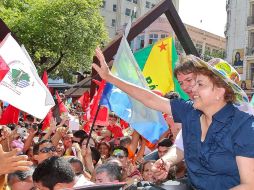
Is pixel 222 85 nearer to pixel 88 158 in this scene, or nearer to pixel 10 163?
pixel 10 163

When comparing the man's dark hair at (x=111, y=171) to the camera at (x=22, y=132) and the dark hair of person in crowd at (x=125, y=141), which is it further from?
the camera at (x=22, y=132)

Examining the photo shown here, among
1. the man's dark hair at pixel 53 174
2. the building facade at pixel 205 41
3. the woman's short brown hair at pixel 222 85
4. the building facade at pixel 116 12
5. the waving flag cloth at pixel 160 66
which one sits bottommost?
the man's dark hair at pixel 53 174

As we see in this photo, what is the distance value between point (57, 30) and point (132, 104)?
936 inches

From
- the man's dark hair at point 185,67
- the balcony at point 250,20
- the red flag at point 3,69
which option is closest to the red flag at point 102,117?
the red flag at point 3,69

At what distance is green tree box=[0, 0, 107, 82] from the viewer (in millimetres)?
27812

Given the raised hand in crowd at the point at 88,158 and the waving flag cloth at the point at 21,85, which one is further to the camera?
the raised hand in crowd at the point at 88,158

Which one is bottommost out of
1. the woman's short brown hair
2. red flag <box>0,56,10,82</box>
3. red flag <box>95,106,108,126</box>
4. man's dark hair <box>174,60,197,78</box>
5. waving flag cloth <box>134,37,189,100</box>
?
red flag <box>95,106,108,126</box>

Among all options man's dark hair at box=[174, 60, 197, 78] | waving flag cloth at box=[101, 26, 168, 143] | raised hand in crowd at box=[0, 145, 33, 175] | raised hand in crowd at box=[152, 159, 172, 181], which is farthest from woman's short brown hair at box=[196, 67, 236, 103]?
waving flag cloth at box=[101, 26, 168, 143]

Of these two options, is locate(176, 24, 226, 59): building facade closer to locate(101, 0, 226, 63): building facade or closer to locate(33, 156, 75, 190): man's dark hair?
locate(101, 0, 226, 63): building facade

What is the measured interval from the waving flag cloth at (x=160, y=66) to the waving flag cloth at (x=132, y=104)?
6.02ft

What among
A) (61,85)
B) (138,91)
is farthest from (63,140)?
(61,85)

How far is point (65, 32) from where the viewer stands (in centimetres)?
2853

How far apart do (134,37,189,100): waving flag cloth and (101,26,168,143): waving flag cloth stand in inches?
72.3

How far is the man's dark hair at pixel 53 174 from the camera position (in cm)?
313
